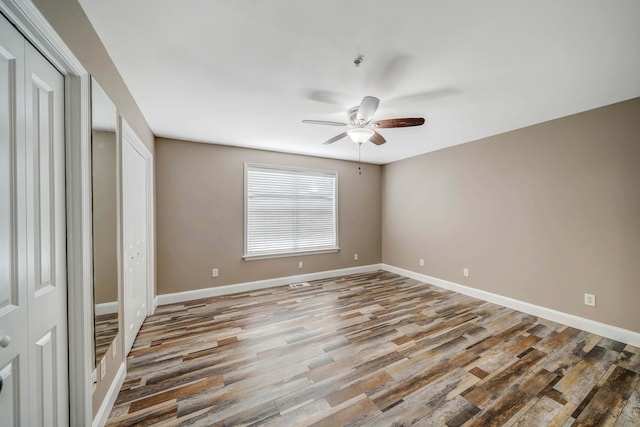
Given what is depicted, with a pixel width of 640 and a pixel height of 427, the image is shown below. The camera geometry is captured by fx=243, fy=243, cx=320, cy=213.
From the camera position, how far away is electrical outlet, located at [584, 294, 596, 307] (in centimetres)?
269

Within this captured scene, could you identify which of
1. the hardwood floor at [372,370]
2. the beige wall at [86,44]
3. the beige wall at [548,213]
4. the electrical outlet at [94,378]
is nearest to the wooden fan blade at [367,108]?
the beige wall at [86,44]

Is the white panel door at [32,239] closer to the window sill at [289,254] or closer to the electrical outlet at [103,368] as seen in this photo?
the electrical outlet at [103,368]

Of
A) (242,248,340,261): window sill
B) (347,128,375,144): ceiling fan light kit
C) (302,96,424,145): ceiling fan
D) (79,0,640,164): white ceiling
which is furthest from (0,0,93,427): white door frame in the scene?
(242,248,340,261): window sill

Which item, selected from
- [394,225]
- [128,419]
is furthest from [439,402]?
[394,225]

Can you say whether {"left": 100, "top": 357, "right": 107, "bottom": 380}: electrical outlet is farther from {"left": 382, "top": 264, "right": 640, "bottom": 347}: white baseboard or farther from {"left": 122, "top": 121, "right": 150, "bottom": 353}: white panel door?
{"left": 382, "top": 264, "right": 640, "bottom": 347}: white baseboard

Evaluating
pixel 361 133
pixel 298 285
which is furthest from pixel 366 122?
pixel 298 285

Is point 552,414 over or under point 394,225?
under

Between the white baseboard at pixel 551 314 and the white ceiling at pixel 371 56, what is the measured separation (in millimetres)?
2361

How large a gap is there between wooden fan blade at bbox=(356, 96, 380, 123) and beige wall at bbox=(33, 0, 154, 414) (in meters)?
1.81

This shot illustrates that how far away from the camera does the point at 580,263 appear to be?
9.12 ft

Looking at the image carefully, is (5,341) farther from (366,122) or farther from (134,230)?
(366,122)

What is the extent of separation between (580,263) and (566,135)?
1.50 m

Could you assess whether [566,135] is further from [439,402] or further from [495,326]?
[439,402]

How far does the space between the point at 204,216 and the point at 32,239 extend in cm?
285
